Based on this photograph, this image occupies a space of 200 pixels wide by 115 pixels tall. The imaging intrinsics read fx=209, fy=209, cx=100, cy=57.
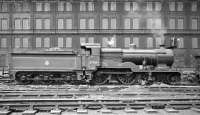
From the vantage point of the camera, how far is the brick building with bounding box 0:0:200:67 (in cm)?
4169

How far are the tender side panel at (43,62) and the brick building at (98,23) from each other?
24.4 meters

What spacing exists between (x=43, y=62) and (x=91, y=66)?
13.2 feet

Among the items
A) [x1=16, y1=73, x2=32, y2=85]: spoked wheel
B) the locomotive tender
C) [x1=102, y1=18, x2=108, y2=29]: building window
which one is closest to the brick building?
[x1=102, y1=18, x2=108, y2=29]: building window

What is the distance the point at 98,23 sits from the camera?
41.8 m

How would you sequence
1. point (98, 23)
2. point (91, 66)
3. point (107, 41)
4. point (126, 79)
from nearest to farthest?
point (91, 66)
point (126, 79)
point (107, 41)
point (98, 23)

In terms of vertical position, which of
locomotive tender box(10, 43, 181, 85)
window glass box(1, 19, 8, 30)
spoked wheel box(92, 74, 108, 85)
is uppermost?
window glass box(1, 19, 8, 30)

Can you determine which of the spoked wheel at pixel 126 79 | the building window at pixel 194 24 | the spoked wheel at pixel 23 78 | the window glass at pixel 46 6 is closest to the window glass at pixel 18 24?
the window glass at pixel 46 6

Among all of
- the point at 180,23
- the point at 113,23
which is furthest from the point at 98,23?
the point at 180,23

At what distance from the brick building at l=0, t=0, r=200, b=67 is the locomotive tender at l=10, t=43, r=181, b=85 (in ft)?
79.7

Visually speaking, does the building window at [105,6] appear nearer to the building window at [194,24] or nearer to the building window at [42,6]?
the building window at [42,6]

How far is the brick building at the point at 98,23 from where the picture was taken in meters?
41.7

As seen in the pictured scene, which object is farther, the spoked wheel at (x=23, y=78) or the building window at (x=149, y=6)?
Result: the building window at (x=149, y=6)

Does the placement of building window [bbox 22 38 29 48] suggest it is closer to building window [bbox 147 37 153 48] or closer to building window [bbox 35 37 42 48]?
building window [bbox 35 37 42 48]

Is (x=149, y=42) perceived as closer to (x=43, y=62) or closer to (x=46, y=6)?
(x=46, y=6)
